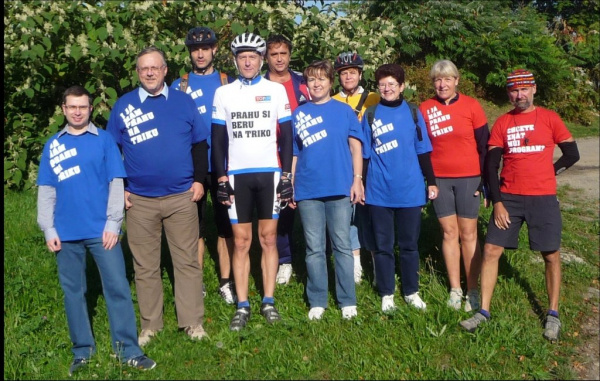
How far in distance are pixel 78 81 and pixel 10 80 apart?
872 mm

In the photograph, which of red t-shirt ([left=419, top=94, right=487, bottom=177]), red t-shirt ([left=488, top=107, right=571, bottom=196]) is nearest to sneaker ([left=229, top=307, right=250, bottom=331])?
red t-shirt ([left=419, top=94, right=487, bottom=177])

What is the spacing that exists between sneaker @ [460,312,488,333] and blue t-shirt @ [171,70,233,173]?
94.7 inches

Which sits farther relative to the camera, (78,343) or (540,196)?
(540,196)

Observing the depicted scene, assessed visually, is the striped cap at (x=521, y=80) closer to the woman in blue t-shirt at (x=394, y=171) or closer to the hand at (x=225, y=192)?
the woman in blue t-shirt at (x=394, y=171)

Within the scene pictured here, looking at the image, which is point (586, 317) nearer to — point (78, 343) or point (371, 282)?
point (371, 282)

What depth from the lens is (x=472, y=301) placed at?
5199mm

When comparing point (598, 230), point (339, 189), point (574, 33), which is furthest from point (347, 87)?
point (574, 33)

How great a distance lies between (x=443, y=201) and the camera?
16.9 feet

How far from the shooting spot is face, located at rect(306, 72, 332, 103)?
4863 millimetres

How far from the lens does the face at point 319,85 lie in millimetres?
4863

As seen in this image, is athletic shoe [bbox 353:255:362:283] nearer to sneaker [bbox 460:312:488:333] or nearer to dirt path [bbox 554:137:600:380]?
sneaker [bbox 460:312:488:333]

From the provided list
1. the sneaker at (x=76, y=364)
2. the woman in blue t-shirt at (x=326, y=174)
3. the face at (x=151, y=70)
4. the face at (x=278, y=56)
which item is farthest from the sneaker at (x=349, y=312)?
the face at (x=151, y=70)

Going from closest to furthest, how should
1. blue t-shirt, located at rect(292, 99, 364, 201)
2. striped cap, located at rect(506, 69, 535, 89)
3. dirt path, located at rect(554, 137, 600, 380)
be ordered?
dirt path, located at rect(554, 137, 600, 380)
striped cap, located at rect(506, 69, 535, 89)
blue t-shirt, located at rect(292, 99, 364, 201)

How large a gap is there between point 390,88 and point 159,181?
1962 millimetres
